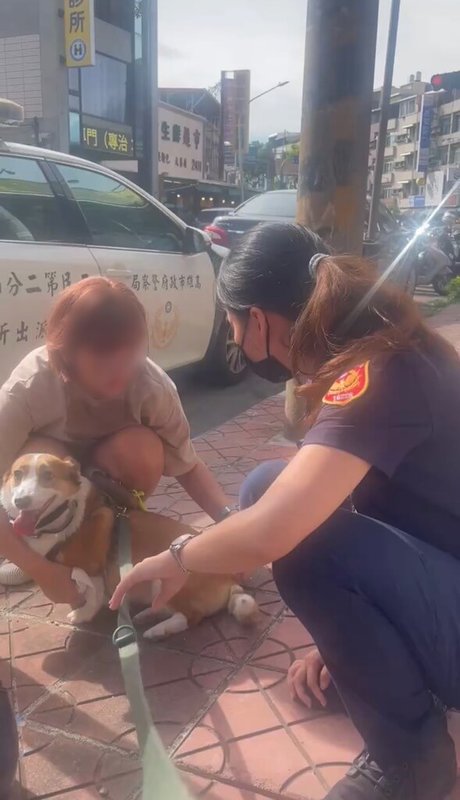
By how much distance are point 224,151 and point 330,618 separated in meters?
38.1

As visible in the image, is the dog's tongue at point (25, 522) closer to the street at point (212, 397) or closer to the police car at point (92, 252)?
the police car at point (92, 252)

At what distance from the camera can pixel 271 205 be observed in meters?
9.64

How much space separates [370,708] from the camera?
1449 mm

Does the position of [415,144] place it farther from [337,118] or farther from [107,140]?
[337,118]

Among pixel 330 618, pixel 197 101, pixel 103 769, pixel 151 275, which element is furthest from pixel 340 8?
pixel 197 101

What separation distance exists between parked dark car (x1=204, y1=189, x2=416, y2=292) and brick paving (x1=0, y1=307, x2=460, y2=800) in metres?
5.47

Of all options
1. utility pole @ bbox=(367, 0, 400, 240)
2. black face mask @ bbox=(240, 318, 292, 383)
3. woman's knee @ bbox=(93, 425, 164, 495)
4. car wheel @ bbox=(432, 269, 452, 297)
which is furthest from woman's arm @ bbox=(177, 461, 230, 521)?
car wheel @ bbox=(432, 269, 452, 297)

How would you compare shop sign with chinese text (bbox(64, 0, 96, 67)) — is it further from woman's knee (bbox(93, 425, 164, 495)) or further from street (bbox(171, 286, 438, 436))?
woman's knee (bbox(93, 425, 164, 495))

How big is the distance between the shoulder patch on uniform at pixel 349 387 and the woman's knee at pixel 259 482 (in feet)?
1.13

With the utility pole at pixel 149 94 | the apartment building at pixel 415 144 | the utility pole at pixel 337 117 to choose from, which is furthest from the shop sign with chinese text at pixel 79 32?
the apartment building at pixel 415 144

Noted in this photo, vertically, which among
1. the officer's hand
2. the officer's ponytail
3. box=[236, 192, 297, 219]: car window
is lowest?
the officer's hand

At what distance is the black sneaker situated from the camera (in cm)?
148

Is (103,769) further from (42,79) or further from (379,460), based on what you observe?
(42,79)

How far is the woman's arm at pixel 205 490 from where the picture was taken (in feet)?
7.63
